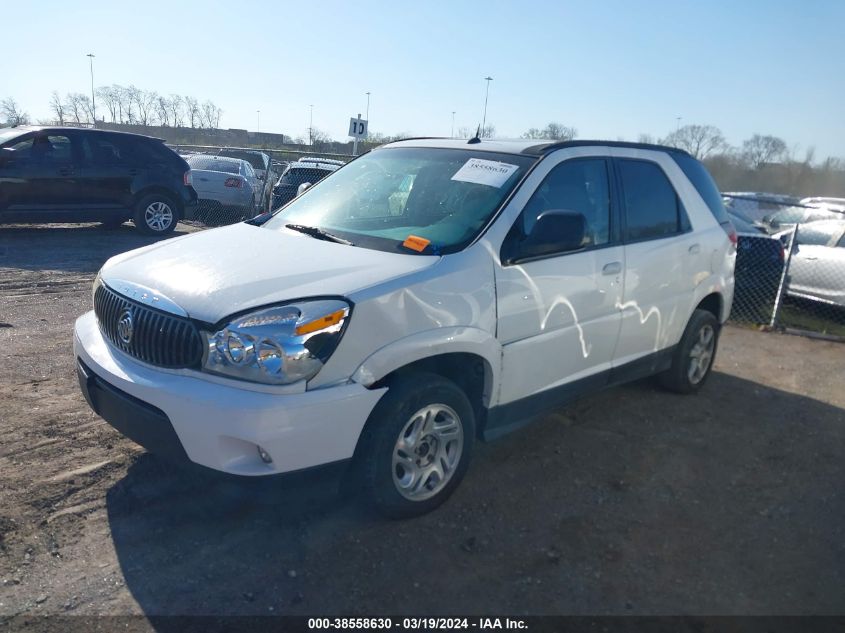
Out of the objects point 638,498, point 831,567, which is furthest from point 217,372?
point 831,567

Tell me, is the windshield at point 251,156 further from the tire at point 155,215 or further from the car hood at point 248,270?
the car hood at point 248,270

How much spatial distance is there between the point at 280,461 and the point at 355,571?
26.1 inches

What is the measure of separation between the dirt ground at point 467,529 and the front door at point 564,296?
0.65 meters

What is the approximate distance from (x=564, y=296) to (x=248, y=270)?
180cm

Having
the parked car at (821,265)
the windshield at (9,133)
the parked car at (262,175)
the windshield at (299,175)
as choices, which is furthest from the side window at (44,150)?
the parked car at (821,265)

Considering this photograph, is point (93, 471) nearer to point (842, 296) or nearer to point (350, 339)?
point (350, 339)

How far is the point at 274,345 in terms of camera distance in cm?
286

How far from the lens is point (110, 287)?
11.4 feet

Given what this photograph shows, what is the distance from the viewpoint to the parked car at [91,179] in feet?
34.3

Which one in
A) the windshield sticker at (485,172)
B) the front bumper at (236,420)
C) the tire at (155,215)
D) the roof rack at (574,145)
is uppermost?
the roof rack at (574,145)

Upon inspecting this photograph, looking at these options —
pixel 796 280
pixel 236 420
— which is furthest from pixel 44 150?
pixel 796 280

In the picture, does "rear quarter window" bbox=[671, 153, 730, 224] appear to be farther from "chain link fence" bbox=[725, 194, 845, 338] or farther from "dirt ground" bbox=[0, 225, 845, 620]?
"chain link fence" bbox=[725, 194, 845, 338]

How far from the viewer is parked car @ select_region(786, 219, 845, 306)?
29.4ft

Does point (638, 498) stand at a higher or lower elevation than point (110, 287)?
lower
